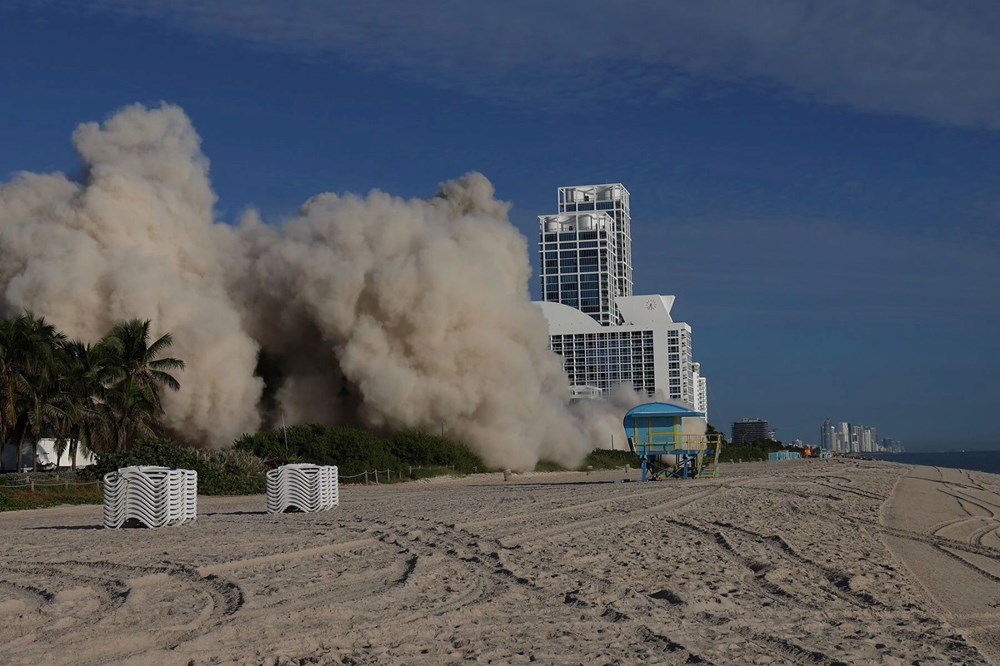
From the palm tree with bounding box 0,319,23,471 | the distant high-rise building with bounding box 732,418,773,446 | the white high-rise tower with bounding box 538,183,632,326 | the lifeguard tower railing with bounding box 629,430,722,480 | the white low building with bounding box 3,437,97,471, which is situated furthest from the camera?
the distant high-rise building with bounding box 732,418,773,446

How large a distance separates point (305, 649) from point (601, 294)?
379 ft

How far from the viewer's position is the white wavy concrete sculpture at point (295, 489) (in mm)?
20609

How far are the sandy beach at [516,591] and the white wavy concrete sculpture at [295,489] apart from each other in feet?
11.5

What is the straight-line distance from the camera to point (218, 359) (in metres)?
42.6

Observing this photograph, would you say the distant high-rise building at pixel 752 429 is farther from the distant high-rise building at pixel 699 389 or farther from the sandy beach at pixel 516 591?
the sandy beach at pixel 516 591

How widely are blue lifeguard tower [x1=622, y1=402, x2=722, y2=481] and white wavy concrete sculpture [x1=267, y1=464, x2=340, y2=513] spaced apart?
13.0m

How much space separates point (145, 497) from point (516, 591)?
1062 cm

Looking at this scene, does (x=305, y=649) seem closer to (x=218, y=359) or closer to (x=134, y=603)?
(x=134, y=603)

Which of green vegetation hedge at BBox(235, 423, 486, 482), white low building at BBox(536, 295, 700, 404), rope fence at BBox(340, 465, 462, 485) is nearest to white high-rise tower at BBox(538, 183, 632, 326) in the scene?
white low building at BBox(536, 295, 700, 404)

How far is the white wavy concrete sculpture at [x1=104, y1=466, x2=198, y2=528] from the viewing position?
17328 millimetres

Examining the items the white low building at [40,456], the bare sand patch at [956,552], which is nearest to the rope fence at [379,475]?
the white low building at [40,456]

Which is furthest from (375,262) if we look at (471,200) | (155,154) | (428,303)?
(471,200)

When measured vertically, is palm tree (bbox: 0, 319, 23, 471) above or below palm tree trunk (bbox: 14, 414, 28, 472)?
above

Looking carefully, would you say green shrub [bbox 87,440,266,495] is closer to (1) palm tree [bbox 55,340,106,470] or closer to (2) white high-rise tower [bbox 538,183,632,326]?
(1) palm tree [bbox 55,340,106,470]
